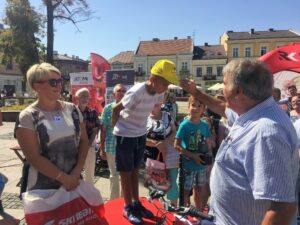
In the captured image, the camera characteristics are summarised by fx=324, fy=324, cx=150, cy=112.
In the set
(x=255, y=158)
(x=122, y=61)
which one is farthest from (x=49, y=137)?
(x=122, y=61)

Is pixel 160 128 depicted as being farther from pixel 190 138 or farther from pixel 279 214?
pixel 279 214

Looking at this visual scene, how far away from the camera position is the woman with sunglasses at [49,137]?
8.18ft

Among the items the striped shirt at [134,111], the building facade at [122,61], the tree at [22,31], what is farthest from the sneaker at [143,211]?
the building facade at [122,61]

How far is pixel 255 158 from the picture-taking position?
1561mm

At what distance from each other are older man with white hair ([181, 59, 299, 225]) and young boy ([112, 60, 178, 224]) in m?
1.32

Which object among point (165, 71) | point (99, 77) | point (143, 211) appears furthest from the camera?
point (99, 77)

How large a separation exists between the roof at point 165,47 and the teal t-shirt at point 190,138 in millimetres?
58734

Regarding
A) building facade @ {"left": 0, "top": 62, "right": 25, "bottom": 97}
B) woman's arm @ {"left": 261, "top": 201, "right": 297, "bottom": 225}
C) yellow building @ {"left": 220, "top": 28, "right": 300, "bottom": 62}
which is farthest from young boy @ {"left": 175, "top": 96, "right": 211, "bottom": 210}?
yellow building @ {"left": 220, "top": 28, "right": 300, "bottom": 62}

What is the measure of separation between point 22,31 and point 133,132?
23.1 metres

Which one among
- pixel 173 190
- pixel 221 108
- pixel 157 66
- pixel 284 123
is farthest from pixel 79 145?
pixel 173 190

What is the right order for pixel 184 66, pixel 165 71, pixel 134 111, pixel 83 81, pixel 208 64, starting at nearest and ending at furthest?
pixel 165 71 < pixel 134 111 < pixel 83 81 < pixel 208 64 < pixel 184 66

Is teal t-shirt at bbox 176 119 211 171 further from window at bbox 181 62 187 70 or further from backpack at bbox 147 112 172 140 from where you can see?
window at bbox 181 62 187 70

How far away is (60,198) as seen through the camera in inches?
99.0

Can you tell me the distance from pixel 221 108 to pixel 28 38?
2339cm
